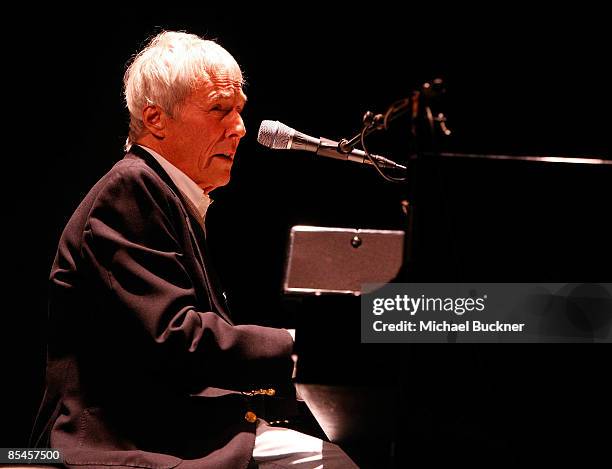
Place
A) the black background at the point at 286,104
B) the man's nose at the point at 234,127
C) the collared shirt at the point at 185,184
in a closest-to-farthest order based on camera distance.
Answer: the collared shirt at the point at 185,184
the man's nose at the point at 234,127
the black background at the point at 286,104

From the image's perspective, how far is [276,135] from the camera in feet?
6.18

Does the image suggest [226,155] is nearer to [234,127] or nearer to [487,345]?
[234,127]

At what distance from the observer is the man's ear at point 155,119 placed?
1879 mm

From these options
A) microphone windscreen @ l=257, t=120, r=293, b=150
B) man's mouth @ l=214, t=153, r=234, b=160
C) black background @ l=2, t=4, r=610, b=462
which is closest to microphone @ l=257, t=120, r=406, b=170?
microphone windscreen @ l=257, t=120, r=293, b=150

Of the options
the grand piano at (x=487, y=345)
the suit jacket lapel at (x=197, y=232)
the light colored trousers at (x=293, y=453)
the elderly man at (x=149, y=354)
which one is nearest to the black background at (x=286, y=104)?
the suit jacket lapel at (x=197, y=232)

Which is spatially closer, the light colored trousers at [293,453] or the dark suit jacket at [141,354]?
the dark suit jacket at [141,354]

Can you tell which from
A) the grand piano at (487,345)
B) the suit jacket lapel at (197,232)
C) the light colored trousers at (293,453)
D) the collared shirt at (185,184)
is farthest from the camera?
the collared shirt at (185,184)

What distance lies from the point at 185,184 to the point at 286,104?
1.52 metres

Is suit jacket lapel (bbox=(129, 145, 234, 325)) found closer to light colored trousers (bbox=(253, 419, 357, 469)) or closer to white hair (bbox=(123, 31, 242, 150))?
white hair (bbox=(123, 31, 242, 150))

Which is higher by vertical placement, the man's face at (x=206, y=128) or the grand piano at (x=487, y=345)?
the man's face at (x=206, y=128)

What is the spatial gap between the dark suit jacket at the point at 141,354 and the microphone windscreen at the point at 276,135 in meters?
0.42

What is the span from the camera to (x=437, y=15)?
127 inches

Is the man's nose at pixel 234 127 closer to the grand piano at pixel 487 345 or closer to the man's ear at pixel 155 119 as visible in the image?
the man's ear at pixel 155 119

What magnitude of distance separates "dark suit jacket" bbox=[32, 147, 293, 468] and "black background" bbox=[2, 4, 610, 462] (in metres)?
1.47
